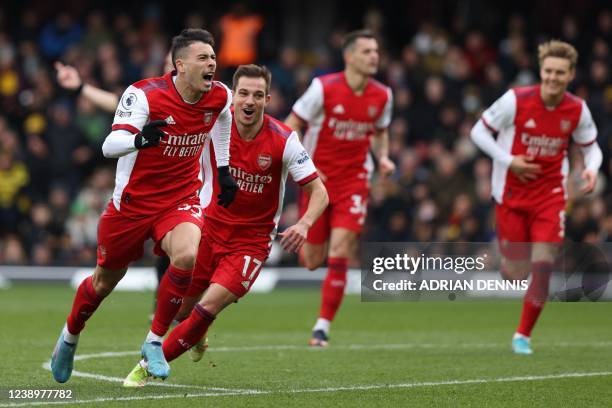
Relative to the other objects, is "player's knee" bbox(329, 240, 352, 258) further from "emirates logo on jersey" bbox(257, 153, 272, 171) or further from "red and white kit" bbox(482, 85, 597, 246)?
"emirates logo on jersey" bbox(257, 153, 272, 171)

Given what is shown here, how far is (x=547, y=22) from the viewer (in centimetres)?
2522

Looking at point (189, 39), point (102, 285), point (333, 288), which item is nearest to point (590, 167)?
point (333, 288)

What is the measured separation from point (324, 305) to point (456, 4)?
15365 mm

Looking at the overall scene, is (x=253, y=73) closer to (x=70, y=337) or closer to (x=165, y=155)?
(x=165, y=155)

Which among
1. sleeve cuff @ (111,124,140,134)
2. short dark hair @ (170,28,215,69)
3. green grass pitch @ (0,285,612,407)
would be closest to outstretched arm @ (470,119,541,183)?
green grass pitch @ (0,285,612,407)

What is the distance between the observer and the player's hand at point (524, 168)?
40.0 ft

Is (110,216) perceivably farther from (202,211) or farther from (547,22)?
(547,22)

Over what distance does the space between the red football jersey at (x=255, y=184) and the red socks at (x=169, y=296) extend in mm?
730

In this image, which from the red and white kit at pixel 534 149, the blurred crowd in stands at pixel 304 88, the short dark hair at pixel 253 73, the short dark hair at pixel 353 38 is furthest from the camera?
the blurred crowd in stands at pixel 304 88

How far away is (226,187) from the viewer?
9445 mm

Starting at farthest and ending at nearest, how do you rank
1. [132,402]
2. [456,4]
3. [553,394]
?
[456,4] → [553,394] → [132,402]

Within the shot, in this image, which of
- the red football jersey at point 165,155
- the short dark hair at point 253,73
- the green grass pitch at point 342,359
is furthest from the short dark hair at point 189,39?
the green grass pitch at point 342,359

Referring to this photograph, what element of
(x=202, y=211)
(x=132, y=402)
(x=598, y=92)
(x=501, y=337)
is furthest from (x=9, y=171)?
(x=132, y=402)

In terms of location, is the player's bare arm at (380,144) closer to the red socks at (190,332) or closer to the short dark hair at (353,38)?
the short dark hair at (353,38)
